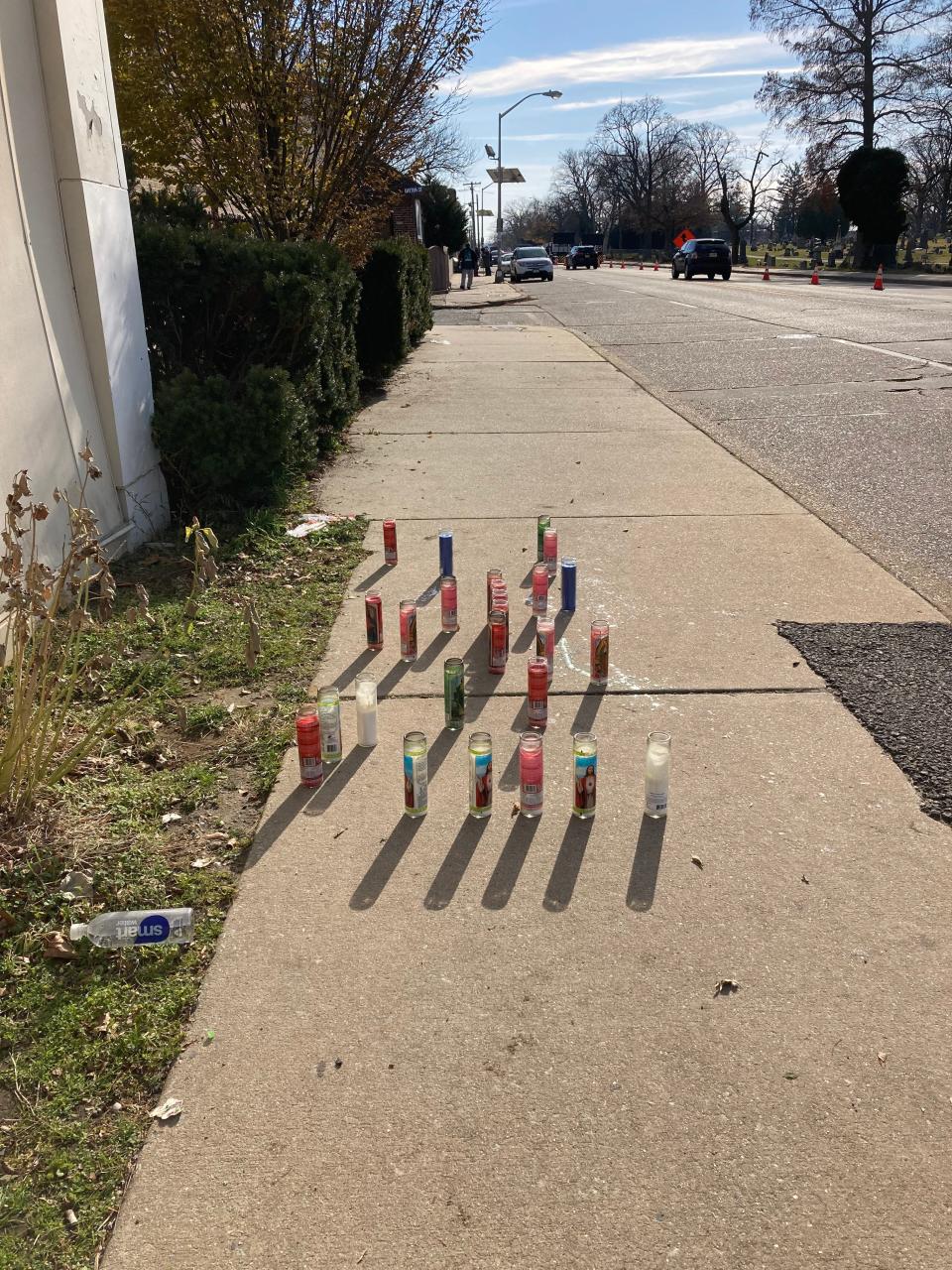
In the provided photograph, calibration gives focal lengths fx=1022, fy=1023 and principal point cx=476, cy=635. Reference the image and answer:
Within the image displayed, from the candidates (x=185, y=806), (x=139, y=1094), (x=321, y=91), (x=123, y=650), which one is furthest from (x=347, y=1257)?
(x=321, y=91)

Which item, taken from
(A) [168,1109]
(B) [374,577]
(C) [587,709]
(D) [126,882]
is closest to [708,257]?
(B) [374,577]

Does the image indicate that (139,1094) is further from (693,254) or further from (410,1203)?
(693,254)

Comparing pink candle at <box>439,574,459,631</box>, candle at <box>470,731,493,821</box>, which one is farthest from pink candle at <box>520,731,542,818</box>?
pink candle at <box>439,574,459,631</box>

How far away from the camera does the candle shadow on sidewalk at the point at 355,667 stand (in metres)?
4.75

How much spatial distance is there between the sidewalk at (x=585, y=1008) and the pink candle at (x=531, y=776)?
2.9 inches

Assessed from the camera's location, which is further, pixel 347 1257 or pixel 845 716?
pixel 845 716

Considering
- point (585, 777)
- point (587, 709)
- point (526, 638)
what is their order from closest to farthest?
point (585, 777)
point (587, 709)
point (526, 638)

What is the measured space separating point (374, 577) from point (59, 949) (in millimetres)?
3534

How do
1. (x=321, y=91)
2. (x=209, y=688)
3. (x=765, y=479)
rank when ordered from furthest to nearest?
(x=321, y=91), (x=765, y=479), (x=209, y=688)

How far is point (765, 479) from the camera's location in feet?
27.6

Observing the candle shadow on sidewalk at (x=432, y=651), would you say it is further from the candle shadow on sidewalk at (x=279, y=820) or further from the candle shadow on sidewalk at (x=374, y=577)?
the candle shadow on sidewalk at (x=279, y=820)

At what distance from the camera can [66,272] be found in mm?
5703

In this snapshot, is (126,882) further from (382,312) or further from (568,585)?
(382,312)

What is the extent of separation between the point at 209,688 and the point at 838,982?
9.67 feet
